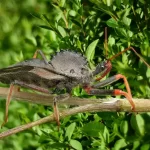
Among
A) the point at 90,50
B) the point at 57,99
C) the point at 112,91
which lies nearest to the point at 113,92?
the point at 112,91

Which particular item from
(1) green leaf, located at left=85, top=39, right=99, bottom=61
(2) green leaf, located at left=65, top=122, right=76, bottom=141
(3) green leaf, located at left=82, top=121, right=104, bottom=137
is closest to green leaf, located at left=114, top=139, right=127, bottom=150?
(3) green leaf, located at left=82, top=121, right=104, bottom=137

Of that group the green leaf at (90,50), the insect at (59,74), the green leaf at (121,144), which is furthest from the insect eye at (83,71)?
the green leaf at (121,144)

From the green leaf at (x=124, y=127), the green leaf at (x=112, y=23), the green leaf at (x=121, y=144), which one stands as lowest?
the green leaf at (x=121, y=144)

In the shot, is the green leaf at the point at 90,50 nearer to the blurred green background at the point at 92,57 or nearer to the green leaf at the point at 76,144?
the blurred green background at the point at 92,57

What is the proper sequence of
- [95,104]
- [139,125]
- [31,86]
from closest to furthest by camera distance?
[139,125]
[95,104]
[31,86]

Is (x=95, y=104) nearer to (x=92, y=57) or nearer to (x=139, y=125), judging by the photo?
(x=139, y=125)

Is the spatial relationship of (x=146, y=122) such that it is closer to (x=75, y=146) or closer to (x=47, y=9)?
(x=75, y=146)

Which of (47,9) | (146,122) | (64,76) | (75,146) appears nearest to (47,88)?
(64,76)
